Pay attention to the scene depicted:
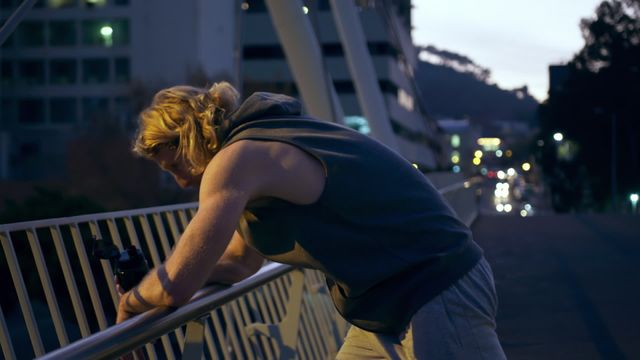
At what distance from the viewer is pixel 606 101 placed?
70.6 meters

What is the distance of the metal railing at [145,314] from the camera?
3436 millimetres

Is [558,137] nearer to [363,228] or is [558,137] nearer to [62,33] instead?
[62,33]

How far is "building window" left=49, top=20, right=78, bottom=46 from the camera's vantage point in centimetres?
7088

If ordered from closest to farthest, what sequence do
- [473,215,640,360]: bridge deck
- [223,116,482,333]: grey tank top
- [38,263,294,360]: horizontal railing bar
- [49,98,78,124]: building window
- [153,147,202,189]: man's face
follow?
[38,263,294,360]: horizontal railing bar, [223,116,482,333]: grey tank top, [153,147,202,189]: man's face, [473,215,640,360]: bridge deck, [49,98,78,124]: building window

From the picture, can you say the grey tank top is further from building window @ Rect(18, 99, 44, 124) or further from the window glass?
building window @ Rect(18, 99, 44, 124)

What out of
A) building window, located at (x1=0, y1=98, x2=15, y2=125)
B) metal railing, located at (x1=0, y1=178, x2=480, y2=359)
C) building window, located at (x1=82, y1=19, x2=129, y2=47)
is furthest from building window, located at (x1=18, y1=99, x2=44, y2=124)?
metal railing, located at (x1=0, y1=178, x2=480, y2=359)

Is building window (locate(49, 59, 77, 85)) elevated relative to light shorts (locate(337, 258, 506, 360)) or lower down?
lower down

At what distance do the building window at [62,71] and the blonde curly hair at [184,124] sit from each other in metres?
69.6

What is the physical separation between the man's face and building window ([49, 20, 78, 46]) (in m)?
69.2

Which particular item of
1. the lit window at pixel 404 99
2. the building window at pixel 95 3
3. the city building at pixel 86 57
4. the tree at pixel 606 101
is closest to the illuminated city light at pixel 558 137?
the tree at pixel 606 101

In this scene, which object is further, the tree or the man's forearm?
the tree

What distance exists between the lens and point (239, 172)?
10.2 feet

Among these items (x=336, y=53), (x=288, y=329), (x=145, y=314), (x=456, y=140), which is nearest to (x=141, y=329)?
(x=145, y=314)

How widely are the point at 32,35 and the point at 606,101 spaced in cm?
3267
